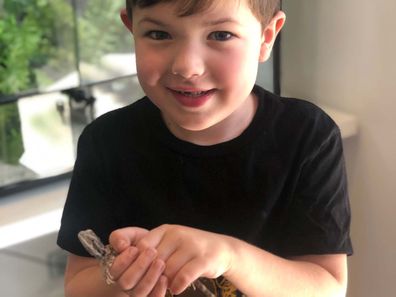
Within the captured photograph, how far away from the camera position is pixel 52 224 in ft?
3.39

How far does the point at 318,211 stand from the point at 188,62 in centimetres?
27

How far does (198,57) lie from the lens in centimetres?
64

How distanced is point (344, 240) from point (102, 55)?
2.21 ft

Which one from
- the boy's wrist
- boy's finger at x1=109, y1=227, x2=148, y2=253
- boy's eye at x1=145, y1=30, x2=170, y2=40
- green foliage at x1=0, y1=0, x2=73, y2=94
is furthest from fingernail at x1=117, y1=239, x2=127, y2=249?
green foliage at x1=0, y1=0, x2=73, y2=94

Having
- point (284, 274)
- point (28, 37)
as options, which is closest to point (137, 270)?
point (284, 274)

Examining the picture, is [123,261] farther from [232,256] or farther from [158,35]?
[158,35]

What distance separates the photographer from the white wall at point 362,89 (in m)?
1.11

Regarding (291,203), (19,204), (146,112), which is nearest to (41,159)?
(19,204)

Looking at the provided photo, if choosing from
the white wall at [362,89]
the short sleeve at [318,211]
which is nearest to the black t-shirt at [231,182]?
the short sleeve at [318,211]

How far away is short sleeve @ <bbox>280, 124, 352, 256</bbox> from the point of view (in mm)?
750

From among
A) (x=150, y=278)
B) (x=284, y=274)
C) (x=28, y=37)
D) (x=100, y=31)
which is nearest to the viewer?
(x=150, y=278)

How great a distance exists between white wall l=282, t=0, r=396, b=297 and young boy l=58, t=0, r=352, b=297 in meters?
0.37

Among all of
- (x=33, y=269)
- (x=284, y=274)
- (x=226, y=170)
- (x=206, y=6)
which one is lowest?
(x=33, y=269)

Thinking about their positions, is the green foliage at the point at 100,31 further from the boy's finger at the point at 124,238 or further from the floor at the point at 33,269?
the boy's finger at the point at 124,238
